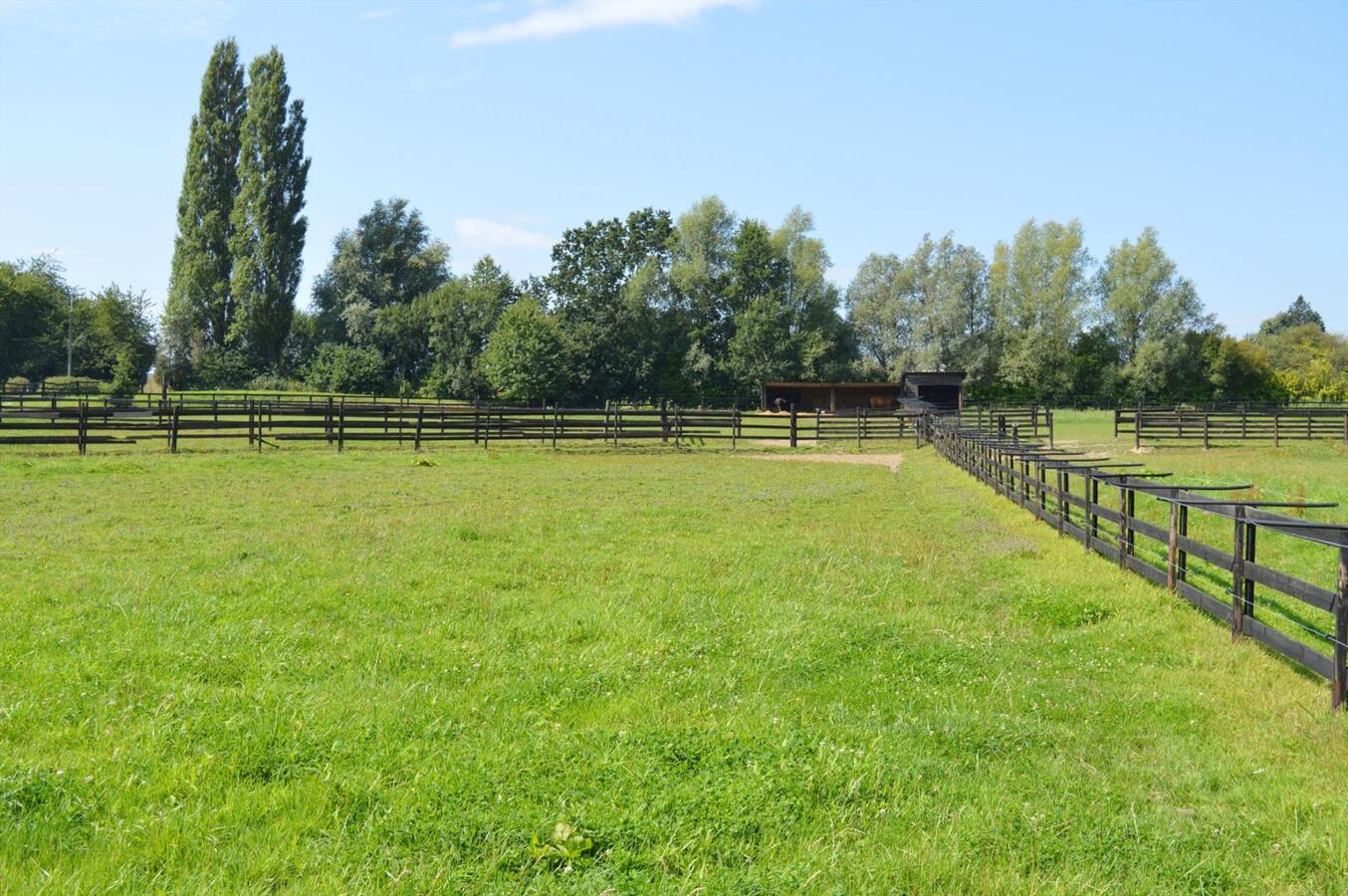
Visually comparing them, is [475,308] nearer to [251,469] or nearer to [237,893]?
[251,469]

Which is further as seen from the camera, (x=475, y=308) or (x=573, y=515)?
(x=475, y=308)

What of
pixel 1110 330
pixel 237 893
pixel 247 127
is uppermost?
pixel 247 127

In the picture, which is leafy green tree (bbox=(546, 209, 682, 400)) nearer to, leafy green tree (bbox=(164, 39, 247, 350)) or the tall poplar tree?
the tall poplar tree

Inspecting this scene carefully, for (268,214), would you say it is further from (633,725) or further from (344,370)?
(633,725)

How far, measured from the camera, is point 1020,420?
49.8 meters

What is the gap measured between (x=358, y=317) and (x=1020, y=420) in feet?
160

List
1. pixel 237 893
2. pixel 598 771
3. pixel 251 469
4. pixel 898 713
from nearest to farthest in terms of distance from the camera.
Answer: pixel 237 893 < pixel 598 771 < pixel 898 713 < pixel 251 469

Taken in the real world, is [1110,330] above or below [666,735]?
above

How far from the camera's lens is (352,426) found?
1158 inches

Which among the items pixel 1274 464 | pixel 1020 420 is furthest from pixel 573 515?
pixel 1020 420

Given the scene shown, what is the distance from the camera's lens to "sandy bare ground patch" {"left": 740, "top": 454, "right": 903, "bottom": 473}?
2779 centimetres

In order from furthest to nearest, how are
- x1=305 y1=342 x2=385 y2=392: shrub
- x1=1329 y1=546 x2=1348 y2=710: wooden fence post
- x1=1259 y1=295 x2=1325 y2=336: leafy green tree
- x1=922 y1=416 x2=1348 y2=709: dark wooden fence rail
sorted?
x1=1259 y1=295 x2=1325 y2=336: leafy green tree, x1=305 y1=342 x2=385 y2=392: shrub, x1=922 y1=416 x2=1348 y2=709: dark wooden fence rail, x1=1329 y1=546 x2=1348 y2=710: wooden fence post

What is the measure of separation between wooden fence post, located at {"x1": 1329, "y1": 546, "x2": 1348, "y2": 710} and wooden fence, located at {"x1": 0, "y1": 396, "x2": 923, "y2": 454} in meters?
25.4

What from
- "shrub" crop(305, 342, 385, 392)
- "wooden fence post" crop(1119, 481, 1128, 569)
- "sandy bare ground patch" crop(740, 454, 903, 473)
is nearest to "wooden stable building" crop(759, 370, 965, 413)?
"shrub" crop(305, 342, 385, 392)
